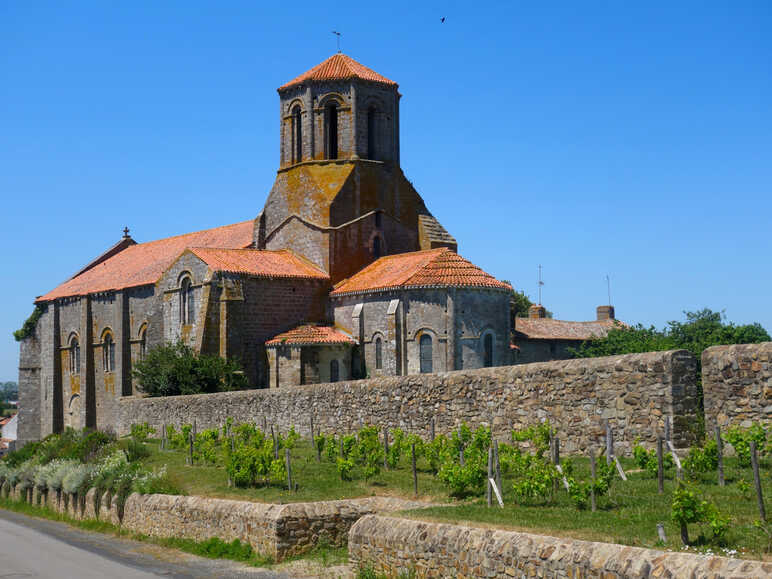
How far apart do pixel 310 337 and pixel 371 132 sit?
42.3 ft

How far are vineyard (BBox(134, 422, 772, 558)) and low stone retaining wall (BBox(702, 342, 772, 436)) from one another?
0.43 metres

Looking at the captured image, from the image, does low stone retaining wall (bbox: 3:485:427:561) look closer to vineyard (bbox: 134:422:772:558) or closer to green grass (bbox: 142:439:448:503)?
green grass (bbox: 142:439:448:503)

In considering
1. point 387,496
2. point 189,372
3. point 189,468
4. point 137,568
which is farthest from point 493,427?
point 189,372

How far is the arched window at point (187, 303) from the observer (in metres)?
45.4

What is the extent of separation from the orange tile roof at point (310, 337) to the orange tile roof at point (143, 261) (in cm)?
947

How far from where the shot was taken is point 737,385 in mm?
15602

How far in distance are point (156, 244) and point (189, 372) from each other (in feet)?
73.4

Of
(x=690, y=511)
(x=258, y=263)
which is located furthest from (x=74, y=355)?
(x=690, y=511)

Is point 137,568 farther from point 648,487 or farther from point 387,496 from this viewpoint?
point 648,487

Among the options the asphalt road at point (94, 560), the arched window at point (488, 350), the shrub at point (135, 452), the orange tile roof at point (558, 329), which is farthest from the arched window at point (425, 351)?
the asphalt road at point (94, 560)

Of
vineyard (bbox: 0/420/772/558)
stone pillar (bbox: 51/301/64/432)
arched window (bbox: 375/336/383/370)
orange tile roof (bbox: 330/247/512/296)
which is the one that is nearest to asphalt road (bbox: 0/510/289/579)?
vineyard (bbox: 0/420/772/558)

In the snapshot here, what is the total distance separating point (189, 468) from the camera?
25.5 m

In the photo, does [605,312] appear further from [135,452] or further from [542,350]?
[135,452]

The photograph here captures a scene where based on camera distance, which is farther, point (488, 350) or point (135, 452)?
point (488, 350)
